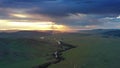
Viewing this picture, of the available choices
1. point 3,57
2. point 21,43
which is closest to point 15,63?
point 3,57

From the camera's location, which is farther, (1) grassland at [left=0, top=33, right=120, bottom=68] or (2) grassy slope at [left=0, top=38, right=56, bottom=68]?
(2) grassy slope at [left=0, top=38, right=56, bottom=68]

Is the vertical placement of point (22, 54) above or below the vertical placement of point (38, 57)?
above

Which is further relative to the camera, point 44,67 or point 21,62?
point 21,62

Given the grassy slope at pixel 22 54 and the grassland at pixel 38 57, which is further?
the grassy slope at pixel 22 54

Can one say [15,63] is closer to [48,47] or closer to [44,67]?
[44,67]

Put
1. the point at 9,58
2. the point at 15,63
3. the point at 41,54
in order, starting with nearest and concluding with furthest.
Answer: the point at 15,63 < the point at 9,58 < the point at 41,54

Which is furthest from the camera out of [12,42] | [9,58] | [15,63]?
[12,42]

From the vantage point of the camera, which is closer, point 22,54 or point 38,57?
point 38,57
